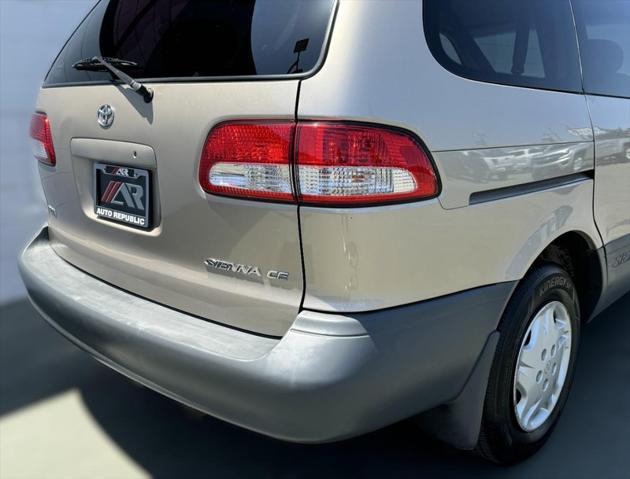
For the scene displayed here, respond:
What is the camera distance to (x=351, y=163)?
1424 millimetres

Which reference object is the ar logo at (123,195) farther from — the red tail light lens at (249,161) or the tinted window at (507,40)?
the tinted window at (507,40)

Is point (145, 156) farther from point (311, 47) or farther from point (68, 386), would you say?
point (68, 386)

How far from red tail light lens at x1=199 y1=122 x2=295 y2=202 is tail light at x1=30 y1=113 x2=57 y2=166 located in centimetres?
87

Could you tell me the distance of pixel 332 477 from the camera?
2037 millimetres

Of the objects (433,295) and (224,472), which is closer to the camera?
(433,295)

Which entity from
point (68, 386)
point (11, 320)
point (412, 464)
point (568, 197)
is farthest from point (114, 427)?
→ point (568, 197)

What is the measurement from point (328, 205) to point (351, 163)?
113 mm

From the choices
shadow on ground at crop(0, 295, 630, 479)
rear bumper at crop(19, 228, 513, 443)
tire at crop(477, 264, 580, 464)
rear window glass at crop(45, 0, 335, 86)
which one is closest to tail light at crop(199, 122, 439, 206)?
rear window glass at crop(45, 0, 335, 86)

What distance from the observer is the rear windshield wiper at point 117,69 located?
1685 millimetres

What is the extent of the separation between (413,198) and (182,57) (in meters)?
0.76

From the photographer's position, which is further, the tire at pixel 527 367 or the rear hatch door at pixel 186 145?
the tire at pixel 527 367

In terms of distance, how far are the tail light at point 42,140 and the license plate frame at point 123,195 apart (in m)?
0.31

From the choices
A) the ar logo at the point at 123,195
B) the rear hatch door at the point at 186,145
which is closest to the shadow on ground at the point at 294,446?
the rear hatch door at the point at 186,145

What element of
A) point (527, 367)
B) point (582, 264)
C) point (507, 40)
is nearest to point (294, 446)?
point (527, 367)
